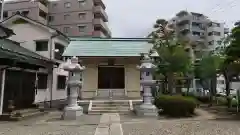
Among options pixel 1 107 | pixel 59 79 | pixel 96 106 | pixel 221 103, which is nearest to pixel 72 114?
pixel 96 106

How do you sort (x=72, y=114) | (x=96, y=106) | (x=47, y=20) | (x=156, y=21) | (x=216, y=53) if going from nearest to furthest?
(x=72, y=114) → (x=96, y=106) → (x=156, y=21) → (x=216, y=53) → (x=47, y=20)

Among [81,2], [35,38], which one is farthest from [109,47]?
[81,2]

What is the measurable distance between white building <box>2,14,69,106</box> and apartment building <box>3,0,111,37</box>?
19483mm

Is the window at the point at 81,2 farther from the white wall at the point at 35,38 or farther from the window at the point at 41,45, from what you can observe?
the window at the point at 41,45

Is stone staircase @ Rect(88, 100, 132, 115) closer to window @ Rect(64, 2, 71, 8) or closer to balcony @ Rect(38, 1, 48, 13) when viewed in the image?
balcony @ Rect(38, 1, 48, 13)

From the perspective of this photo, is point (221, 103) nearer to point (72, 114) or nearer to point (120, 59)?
point (120, 59)

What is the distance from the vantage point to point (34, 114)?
1533 cm

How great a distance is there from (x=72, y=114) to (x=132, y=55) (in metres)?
6.11

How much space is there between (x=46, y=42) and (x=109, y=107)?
9.84 m

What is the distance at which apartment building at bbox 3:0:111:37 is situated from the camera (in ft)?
141

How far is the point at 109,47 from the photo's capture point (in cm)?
1892

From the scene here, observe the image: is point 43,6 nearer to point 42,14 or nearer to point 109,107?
point 42,14

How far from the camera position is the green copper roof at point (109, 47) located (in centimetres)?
1784

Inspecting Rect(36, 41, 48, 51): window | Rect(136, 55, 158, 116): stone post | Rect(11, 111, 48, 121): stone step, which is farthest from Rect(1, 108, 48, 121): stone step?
Rect(36, 41, 48, 51): window
